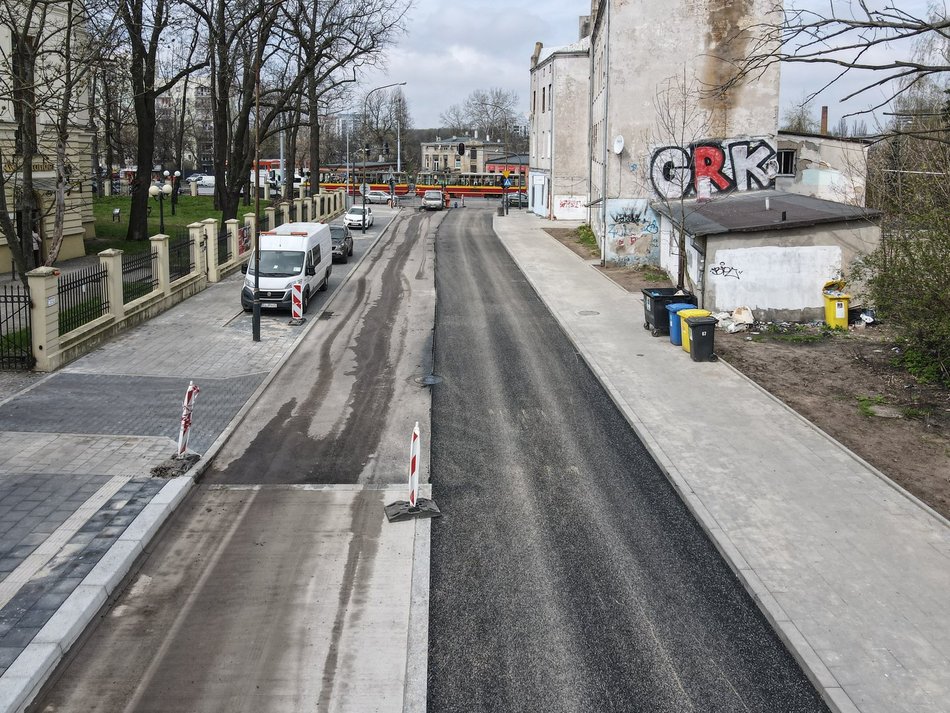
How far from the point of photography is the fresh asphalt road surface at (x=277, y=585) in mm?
7348

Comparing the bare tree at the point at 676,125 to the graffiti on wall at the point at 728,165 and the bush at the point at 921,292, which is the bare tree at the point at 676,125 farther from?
the bush at the point at 921,292

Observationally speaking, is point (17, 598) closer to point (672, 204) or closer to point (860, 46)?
point (860, 46)

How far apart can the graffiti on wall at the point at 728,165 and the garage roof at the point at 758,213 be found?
8.65ft

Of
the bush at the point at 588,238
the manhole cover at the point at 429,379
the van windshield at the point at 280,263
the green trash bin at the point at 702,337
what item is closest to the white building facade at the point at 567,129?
the bush at the point at 588,238

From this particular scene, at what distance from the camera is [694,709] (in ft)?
23.3

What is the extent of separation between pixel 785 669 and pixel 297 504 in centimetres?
631

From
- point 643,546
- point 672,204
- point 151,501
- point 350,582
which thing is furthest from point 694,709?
point 672,204

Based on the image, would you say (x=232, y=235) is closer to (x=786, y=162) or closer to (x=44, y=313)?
(x=44, y=313)

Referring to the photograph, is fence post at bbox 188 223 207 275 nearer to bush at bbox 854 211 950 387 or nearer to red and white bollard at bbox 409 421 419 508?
red and white bollard at bbox 409 421 419 508

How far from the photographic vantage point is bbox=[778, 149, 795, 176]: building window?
36656 mm

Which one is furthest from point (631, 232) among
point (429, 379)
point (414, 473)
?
point (414, 473)

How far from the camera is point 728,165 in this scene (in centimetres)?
3222

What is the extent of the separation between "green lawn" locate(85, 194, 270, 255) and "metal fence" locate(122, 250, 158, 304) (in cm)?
1059

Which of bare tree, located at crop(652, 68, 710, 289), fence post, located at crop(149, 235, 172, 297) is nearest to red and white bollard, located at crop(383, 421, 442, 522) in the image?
fence post, located at crop(149, 235, 172, 297)
